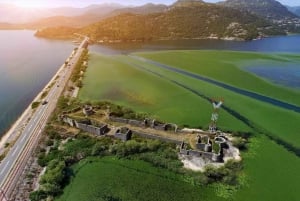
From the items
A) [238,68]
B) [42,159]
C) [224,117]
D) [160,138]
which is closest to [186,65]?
[238,68]

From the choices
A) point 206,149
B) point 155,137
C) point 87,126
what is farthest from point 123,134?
point 206,149

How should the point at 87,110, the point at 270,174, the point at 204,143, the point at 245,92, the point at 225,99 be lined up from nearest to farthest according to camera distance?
1. the point at 270,174
2. the point at 204,143
3. the point at 87,110
4. the point at 225,99
5. the point at 245,92

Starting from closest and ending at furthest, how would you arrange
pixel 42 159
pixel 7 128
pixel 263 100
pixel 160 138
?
1. pixel 42 159
2. pixel 160 138
3. pixel 7 128
4. pixel 263 100

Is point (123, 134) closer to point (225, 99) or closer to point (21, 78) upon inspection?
point (225, 99)

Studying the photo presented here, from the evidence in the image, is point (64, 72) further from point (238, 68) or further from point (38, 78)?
point (238, 68)

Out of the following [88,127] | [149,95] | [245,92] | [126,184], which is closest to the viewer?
[126,184]

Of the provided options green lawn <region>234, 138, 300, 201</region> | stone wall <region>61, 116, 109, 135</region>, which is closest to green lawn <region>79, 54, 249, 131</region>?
green lawn <region>234, 138, 300, 201</region>
